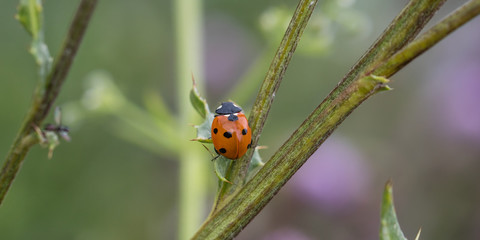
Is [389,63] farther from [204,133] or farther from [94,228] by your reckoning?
[94,228]

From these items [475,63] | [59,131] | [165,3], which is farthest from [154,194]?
[59,131]

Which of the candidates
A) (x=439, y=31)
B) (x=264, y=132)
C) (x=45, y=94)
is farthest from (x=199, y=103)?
(x=264, y=132)

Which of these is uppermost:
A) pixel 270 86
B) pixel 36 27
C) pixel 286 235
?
pixel 270 86

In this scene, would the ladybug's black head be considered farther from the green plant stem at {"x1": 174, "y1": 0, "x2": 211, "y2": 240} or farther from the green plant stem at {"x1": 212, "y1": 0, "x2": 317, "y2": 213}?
the green plant stem at {"x1": 174, "y1": 0, "x2": 211, "y2": 240}

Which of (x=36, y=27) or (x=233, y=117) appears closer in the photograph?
(x=36, y=27)

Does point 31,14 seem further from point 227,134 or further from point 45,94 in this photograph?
point 227,134

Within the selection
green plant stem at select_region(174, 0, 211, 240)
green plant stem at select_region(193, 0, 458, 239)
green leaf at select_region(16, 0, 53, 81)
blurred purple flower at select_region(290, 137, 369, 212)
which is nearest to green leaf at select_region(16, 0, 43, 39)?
green leaf at select_region(16, 0, 53, 81)

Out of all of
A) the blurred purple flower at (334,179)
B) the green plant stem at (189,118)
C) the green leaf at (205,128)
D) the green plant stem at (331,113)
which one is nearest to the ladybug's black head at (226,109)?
the green leaf at (205,128)
